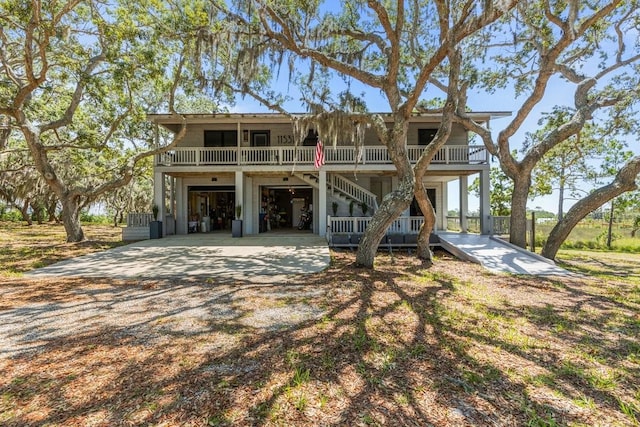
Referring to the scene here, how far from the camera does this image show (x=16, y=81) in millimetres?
10398

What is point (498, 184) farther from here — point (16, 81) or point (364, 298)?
point (16, 81)

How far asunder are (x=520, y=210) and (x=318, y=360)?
10.4m

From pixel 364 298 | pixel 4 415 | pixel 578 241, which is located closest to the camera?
pixel 4 415

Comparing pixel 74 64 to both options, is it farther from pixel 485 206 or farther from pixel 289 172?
pixel 485 206

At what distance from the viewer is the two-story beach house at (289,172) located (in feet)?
43.5

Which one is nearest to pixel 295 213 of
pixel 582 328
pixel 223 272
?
pixel 223 272

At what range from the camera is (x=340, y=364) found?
311cm

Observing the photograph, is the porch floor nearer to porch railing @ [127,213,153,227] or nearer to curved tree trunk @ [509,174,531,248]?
curved tree trunk @ [509,174,531,248]

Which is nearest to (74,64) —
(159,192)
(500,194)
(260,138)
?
(159,192)

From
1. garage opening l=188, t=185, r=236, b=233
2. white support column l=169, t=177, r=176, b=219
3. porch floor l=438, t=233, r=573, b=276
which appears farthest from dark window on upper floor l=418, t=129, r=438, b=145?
white support column l=169, t=177, r=176, b=219

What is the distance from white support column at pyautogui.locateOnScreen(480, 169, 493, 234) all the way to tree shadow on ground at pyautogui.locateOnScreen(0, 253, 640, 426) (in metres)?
7.80

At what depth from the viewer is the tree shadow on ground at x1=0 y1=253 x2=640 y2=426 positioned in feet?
7.84

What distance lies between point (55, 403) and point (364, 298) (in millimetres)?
4207

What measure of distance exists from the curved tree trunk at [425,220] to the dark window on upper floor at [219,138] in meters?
10.5
